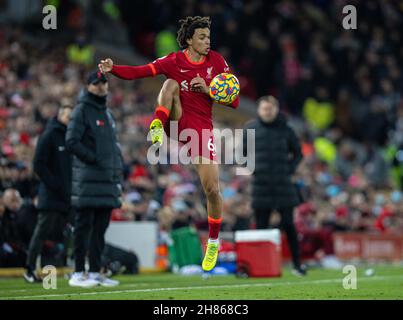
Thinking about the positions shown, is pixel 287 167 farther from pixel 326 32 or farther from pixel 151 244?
pixel 326 32

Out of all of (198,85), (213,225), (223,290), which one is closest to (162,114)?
(198,85)

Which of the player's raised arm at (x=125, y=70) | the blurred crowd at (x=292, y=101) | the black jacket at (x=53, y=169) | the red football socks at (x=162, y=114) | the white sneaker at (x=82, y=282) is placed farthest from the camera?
the blurred crowd at (x=292, y=101)

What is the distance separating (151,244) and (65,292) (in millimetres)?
6089

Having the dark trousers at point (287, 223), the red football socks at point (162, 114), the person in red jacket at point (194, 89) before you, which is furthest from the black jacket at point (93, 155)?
the dark trousers at point (287, 223)

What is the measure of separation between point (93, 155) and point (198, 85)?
1.88 metres

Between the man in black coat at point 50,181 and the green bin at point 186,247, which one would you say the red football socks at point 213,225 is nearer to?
the man in black coat at point 50,181

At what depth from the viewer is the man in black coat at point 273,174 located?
14.0 metres

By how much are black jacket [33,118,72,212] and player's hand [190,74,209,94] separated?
9.75 feet

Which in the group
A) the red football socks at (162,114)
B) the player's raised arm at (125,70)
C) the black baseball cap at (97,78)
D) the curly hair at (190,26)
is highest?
the curly hair at (190,26)

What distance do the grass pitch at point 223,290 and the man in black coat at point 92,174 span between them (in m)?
0.46

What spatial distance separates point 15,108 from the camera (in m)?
18.4

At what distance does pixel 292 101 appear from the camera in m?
26.8

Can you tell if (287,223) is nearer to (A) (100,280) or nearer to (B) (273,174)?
(B) (273,174)

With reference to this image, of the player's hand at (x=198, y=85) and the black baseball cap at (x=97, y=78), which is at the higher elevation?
the black baseball cap at (x=97, y=78)
